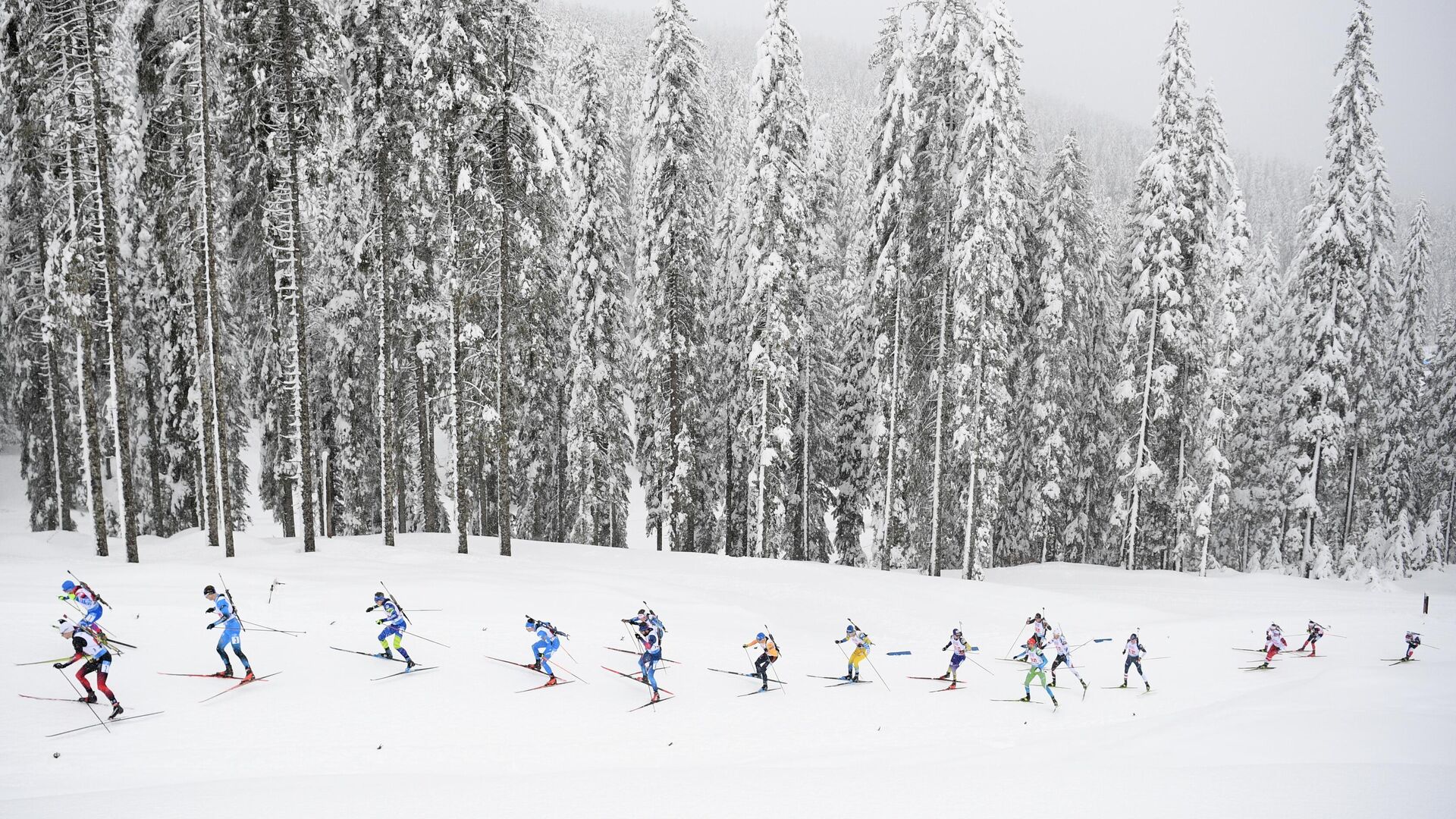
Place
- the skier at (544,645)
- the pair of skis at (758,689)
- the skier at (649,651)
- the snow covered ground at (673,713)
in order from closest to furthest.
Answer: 1. the snow covered ground at (673,713)
2. the skier at (649,651)
3. the skier at (544,645)
4. the pair of skis at (758,689)

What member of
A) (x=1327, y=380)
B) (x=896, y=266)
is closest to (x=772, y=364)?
(x=896, y=266)

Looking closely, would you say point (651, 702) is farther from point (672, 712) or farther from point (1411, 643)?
point (1411, 643)

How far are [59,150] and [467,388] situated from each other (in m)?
12.1

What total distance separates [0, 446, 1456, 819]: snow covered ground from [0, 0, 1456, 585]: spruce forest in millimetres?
5661

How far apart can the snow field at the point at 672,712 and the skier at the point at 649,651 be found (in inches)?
23.7

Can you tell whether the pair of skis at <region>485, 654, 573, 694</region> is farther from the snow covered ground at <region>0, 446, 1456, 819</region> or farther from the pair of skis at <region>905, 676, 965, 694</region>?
the pair of skis at <region>905, 676, 965, 694</region>

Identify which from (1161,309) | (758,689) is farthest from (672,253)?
(1161,309)

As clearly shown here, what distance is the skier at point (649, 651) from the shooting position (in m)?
13.8

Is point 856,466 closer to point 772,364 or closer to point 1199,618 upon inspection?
point 772,364

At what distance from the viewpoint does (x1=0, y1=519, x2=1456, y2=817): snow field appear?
34.3ft

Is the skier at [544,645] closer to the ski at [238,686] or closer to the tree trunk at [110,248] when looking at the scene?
the ski at [238,686]

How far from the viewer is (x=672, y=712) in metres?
13.6

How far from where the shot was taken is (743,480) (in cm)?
3488

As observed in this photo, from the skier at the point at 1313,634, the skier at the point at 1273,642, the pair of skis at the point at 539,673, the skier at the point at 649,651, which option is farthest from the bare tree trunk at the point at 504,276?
the skier at the point at 1313,634
